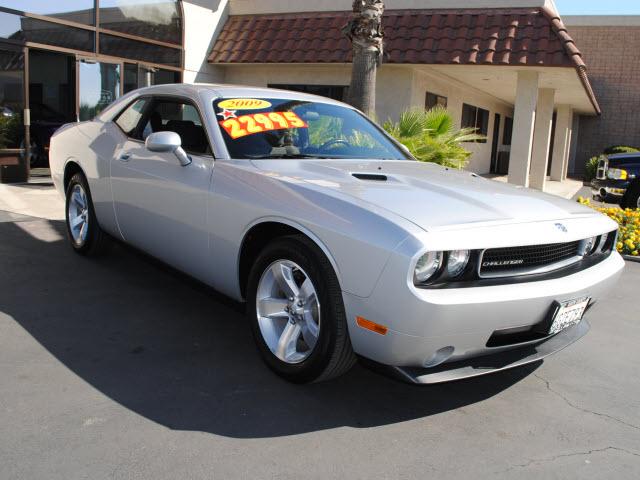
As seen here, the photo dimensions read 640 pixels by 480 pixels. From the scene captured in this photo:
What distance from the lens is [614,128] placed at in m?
29.0

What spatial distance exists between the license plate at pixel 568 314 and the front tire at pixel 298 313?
1037 mm

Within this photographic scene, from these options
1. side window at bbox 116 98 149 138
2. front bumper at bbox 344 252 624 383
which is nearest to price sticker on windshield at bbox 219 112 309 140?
side window at bbox 116 98 149 138

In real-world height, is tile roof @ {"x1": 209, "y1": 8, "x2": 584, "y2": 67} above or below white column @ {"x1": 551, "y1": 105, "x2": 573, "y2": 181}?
above

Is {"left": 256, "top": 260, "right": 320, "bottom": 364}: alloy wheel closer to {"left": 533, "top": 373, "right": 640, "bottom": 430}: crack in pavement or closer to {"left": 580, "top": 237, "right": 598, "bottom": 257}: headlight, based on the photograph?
{"left": 533, "top": 373, "right": 640, "bottom": 430}: crack in pavement

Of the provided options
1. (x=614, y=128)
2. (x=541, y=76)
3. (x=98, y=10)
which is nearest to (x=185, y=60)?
(x=98, y=10)

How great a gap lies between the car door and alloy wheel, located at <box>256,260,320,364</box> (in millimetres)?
639

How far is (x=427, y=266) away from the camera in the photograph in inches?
115

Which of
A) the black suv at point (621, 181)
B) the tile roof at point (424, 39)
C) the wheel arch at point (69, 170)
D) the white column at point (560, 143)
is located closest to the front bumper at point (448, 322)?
the wheel arch at point (69, 170)

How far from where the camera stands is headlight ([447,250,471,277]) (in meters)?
2.96

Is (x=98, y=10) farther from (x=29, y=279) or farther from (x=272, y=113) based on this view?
(x=272, y=113)

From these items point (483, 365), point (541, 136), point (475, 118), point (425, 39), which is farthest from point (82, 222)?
point (475, 118)

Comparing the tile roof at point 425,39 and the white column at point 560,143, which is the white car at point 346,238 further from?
the white column at point 560,143

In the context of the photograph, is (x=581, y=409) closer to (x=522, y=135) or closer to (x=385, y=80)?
(x=522, y=135)

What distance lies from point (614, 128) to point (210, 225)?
29.1 meters
